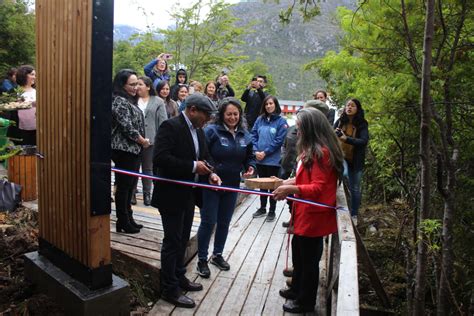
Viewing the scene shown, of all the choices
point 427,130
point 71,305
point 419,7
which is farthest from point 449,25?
point 71,305

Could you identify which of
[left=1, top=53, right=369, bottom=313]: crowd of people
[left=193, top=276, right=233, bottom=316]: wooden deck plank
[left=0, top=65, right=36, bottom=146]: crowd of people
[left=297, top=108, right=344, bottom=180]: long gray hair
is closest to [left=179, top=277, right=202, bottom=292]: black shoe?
[left=1, top=53, right=369, bottom=313]: crowd of people

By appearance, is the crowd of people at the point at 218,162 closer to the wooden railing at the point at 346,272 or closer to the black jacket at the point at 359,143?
the black jacket at the point at 359,143

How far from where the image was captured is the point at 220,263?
14.2 ft

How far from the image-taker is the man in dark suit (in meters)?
3.36

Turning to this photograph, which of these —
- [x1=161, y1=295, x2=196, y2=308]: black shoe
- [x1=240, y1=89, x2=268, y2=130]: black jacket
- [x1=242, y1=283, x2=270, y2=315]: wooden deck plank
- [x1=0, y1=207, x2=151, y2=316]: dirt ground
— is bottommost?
[x1=242, y1=283, x2=270, y2=315]: wooden deck plank

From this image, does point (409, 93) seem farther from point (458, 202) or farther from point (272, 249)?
point (272, 249)

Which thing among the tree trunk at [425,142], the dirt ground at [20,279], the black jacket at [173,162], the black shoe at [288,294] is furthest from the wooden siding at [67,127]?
the tree trunk at [425,142]

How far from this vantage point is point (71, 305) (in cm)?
296

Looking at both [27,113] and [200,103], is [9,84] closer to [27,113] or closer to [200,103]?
[27,113]

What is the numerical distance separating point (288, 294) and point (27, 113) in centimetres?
395

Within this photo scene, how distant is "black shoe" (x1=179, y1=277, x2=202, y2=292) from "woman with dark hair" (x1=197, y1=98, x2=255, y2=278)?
0.88 feet

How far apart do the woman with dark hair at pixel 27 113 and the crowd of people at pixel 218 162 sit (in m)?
0.01

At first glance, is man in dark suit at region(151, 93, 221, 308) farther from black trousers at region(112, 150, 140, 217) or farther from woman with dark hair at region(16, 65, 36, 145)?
woman with dark hair at region(16, 65, 36, 145)

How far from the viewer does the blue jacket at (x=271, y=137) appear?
18.9ft
